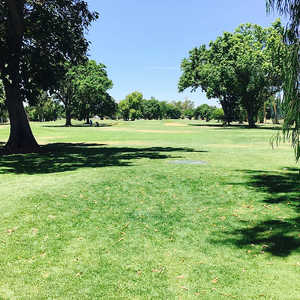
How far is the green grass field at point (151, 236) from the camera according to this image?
442cm

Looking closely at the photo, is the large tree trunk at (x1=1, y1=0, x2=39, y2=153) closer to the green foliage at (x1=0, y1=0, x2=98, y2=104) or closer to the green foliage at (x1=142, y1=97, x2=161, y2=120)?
the green foliage at (x1=0, y1=0, x2=98, y2=104)

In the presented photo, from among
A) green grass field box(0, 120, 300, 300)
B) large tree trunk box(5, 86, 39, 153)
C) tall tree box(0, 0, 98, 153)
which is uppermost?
tall tree box(0, 0, 98, 153)

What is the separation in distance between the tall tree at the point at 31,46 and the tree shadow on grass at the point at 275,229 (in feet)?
54.9

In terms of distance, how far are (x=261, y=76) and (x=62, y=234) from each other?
48.7 m

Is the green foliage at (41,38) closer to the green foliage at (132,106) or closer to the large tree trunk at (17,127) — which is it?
the large tree trunk at (17,127)

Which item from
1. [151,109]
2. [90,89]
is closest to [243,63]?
[90,89]

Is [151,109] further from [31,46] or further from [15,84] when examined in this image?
[15,84]

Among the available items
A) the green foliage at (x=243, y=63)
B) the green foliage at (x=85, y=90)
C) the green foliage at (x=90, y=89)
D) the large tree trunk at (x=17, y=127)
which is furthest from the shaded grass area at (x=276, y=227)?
the green foliage at (x=85, y=90)

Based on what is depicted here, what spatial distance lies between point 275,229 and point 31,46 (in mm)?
20993

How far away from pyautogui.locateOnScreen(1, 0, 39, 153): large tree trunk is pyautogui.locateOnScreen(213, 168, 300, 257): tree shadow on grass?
16.7 metres

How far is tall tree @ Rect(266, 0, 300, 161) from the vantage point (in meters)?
6.82

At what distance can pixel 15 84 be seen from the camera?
19.0 m

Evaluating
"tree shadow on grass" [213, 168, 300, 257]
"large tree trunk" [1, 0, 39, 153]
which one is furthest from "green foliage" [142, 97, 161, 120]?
"tree shadow on grass" [213, 168, 300, 257]

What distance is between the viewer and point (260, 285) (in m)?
4.41
